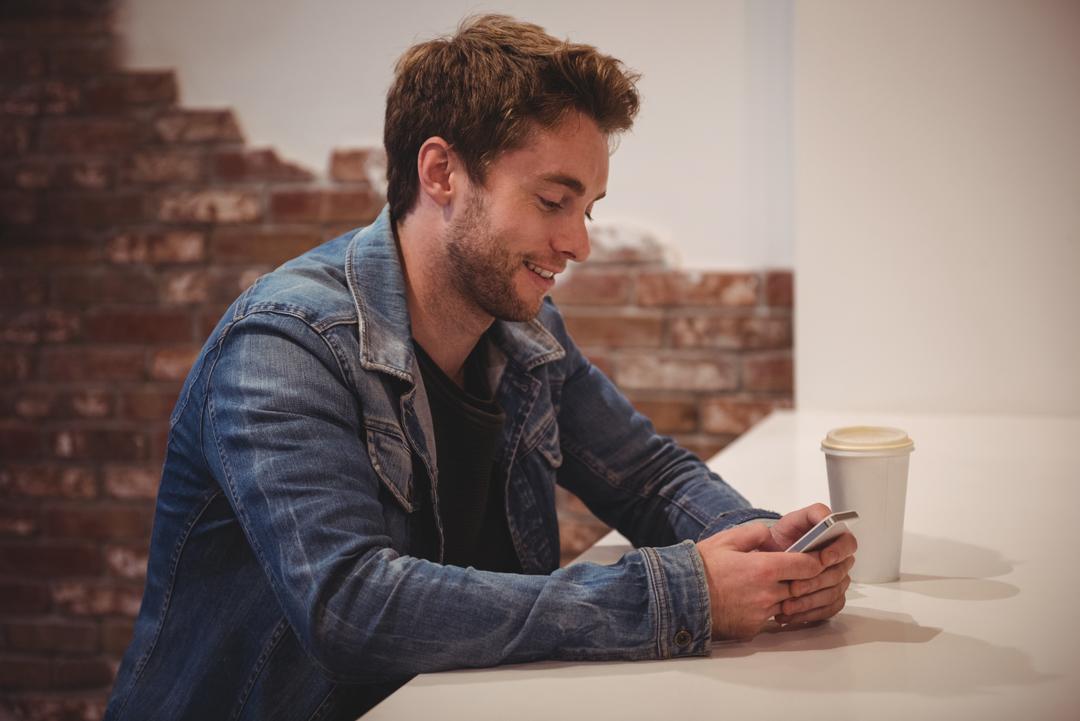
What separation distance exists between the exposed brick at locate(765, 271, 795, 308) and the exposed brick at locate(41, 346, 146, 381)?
1.46 m

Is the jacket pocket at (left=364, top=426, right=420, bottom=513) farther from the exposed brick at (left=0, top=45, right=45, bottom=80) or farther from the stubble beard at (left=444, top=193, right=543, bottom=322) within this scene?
the exposed brick at (left=0, top=45, right=45, bottom=80)

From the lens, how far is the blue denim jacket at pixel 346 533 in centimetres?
92

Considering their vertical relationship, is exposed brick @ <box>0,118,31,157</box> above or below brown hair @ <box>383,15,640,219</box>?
above

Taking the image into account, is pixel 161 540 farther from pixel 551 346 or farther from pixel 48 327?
pixel 48 327

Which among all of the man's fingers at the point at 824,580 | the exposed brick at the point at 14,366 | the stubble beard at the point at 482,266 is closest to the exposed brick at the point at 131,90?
the exposed brick at the point at 14,366

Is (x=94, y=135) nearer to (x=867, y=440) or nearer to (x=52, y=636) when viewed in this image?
(x=52, y=636)

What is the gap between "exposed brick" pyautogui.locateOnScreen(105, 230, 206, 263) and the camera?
8.28 ft

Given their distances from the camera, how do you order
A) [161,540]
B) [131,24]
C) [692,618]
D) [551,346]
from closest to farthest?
[692,618] → [161,540] → [551,346] → [131,24]

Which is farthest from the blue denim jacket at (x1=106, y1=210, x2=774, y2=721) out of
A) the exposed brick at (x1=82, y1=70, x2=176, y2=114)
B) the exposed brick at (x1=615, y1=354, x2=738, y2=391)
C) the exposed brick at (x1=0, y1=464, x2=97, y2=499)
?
the exposed brick at (x1=0, y1=464, x2=97, y2=499)

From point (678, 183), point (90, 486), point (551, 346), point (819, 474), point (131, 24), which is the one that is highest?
point (131, 24)

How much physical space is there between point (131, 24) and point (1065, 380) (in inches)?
84.8

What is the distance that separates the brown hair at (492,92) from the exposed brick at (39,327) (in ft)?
5.33

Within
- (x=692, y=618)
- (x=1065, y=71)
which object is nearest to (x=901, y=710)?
(x=692, y=618)

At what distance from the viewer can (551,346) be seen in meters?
1.39
